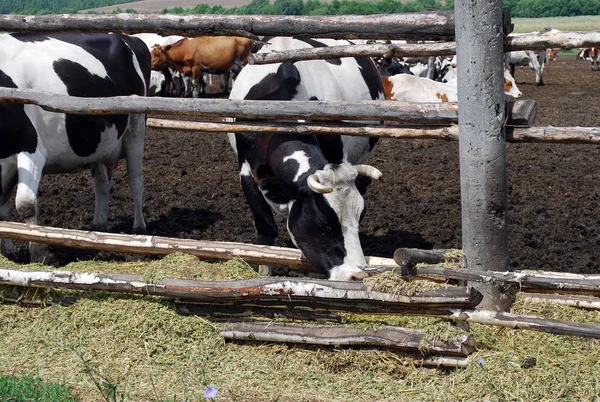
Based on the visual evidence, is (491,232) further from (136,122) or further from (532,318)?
(136,122)

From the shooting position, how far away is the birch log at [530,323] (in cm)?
375

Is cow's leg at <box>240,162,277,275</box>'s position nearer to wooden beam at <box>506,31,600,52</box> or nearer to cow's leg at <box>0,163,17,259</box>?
cow's leg at <box>0,163,17,259</box>

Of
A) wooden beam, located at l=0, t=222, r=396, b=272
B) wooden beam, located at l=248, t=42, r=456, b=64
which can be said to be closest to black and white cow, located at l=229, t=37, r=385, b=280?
wooden beam, located at l=0, t=222, r=396, b=272

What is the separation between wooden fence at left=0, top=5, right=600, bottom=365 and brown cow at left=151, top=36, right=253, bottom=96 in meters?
18.3

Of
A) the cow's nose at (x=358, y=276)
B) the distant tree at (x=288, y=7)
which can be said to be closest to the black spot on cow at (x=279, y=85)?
the cow's nose at (x=358, y=276)

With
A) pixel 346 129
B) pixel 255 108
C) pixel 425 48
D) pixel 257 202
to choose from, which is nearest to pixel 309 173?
pixel 346 129

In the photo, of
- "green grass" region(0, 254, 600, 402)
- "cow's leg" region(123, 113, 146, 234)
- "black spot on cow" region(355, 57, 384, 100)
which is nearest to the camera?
"green grass" region(0, 254, 600, 402)

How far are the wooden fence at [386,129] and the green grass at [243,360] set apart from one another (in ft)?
0.34

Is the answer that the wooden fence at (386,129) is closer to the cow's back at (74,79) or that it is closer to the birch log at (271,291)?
the birch log at (271,291)

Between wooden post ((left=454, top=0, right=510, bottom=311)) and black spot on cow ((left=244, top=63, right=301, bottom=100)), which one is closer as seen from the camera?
wooden post ((left=454, top=0, right=510, bottom=311))

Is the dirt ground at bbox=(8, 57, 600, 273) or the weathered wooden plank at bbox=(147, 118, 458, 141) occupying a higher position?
the weathered wooden plank at bbox=(147, 118, 458, 141)

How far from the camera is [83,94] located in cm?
665

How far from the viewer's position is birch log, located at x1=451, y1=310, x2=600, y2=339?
3750 mm

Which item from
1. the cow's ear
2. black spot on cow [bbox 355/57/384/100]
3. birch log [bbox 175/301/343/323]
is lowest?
birch log [bbox 175/301/343/323]
